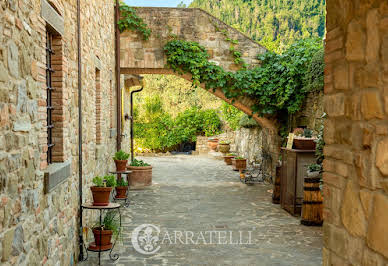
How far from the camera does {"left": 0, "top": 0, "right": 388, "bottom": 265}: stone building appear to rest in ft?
6.43

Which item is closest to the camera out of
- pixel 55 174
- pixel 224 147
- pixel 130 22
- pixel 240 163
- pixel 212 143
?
pixel 55 174

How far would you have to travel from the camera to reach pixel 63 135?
12.6ft

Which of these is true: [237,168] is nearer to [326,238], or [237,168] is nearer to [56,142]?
[56,142]

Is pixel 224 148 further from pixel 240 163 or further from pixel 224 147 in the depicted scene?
pixel 240 163

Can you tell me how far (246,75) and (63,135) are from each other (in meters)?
6.05

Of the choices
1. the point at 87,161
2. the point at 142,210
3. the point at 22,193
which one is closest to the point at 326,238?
the point at 22,193

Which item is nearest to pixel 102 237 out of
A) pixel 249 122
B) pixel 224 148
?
pixel 249 122

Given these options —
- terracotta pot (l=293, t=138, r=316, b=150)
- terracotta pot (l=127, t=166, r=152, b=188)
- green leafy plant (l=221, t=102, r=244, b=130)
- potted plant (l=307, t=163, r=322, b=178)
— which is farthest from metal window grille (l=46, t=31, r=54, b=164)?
green leafy plant (l=221, t=102, r=244, b=130)

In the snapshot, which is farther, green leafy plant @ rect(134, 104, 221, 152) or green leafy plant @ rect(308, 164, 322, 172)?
green leafy plant @ rect(134, 104, 221, 152)

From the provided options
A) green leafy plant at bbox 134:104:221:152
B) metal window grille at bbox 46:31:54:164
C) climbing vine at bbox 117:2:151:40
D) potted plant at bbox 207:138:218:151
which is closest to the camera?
metal window grille at bbox 46:31:54:164

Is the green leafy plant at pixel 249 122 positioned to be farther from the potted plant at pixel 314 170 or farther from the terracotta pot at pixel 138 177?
the potted plant at pixel 314 170

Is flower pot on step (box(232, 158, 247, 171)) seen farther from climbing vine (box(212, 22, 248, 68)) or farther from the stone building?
the stone building

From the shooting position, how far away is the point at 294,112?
8633 mm

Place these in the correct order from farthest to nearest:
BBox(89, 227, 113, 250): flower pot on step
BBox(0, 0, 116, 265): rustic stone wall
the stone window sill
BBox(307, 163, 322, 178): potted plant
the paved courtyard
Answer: BBox(307, 163, 322, 178): potted plant < the paved courtyard < BBox(89, 227, 113, 250): flower pot on step < the stone window sill < BBox(0, 0, 116, 265): rustic stone wall
